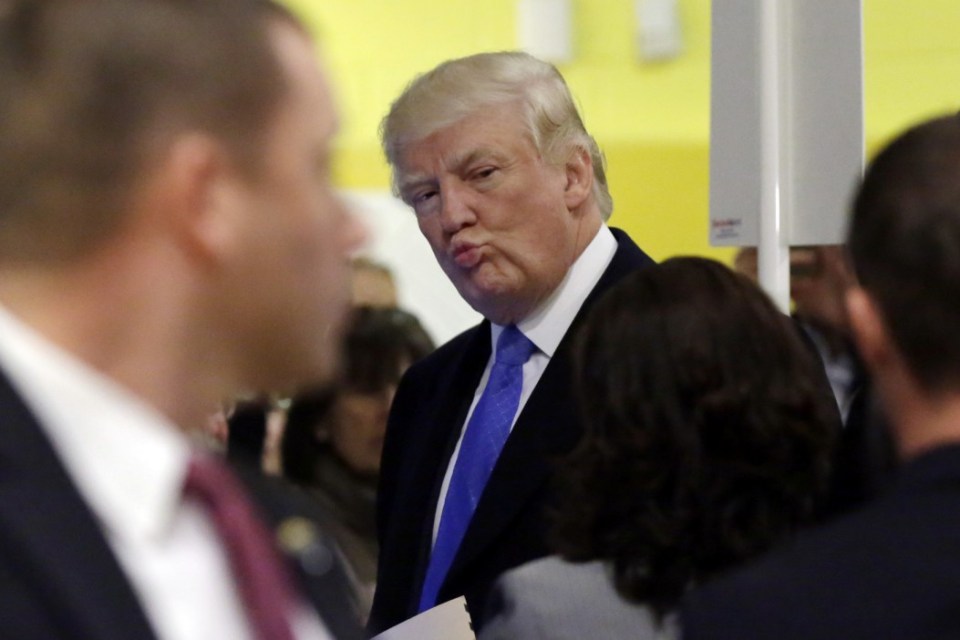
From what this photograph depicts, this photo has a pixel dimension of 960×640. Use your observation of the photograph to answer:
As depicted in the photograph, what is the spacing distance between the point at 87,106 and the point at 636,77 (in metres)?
4.25

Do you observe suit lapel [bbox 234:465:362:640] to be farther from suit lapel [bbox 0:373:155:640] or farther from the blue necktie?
the blue necktie

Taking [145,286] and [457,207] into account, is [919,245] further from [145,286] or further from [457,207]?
[457,207]

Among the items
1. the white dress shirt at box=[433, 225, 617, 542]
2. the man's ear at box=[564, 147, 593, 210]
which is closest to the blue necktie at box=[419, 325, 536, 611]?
the white dress shirt at box=[433, 225, 617, 542]

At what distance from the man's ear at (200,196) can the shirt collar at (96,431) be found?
98mm

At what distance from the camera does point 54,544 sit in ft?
2.62

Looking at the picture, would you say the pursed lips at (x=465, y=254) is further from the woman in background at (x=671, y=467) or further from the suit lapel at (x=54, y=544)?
the suit lapel at (x=54, y=544)

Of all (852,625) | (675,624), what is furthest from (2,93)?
(675,624)

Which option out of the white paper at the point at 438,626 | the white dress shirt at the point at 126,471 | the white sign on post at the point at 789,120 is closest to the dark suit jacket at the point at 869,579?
the white dress shirt at the point at 126,471

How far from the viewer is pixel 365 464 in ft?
12.0

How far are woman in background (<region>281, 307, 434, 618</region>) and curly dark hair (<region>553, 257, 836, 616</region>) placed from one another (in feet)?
7.00

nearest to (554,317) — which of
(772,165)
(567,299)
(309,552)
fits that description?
(567,299)

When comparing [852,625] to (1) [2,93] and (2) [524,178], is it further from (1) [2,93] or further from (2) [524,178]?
(2) [524,178]

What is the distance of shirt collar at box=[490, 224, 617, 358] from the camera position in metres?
2.20

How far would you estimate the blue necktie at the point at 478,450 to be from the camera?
2.09 meters
